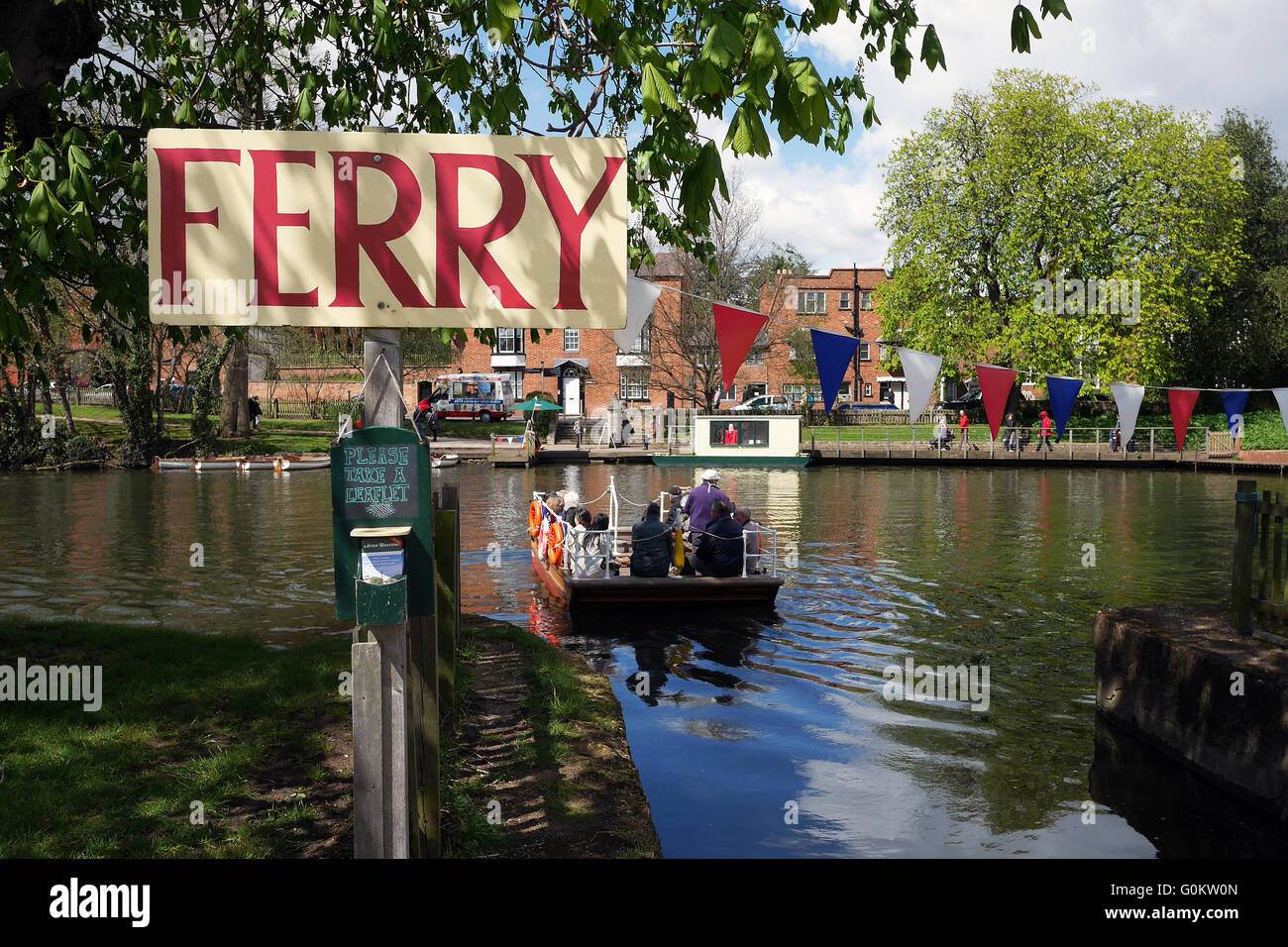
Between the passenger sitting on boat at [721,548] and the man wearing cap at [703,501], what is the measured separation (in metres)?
0.29

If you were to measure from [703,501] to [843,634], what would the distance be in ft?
10.1

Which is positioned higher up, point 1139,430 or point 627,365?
point 627,365

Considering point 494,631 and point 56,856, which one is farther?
point 494,631

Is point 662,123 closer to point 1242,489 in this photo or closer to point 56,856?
point 56,856

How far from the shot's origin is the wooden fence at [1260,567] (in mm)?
8750

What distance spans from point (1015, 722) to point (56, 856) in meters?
8.56

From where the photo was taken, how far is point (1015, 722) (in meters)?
10.6

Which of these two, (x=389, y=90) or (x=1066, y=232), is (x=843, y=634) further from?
(x=1066, y=232)

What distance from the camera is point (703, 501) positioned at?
16250 mm

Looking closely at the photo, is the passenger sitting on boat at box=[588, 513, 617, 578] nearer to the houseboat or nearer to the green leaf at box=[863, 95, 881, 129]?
the green leaf at box=[863, 95, 881, 129]

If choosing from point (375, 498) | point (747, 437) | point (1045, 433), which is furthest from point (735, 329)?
point (1045, 433)

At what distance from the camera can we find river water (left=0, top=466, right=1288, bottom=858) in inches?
319
